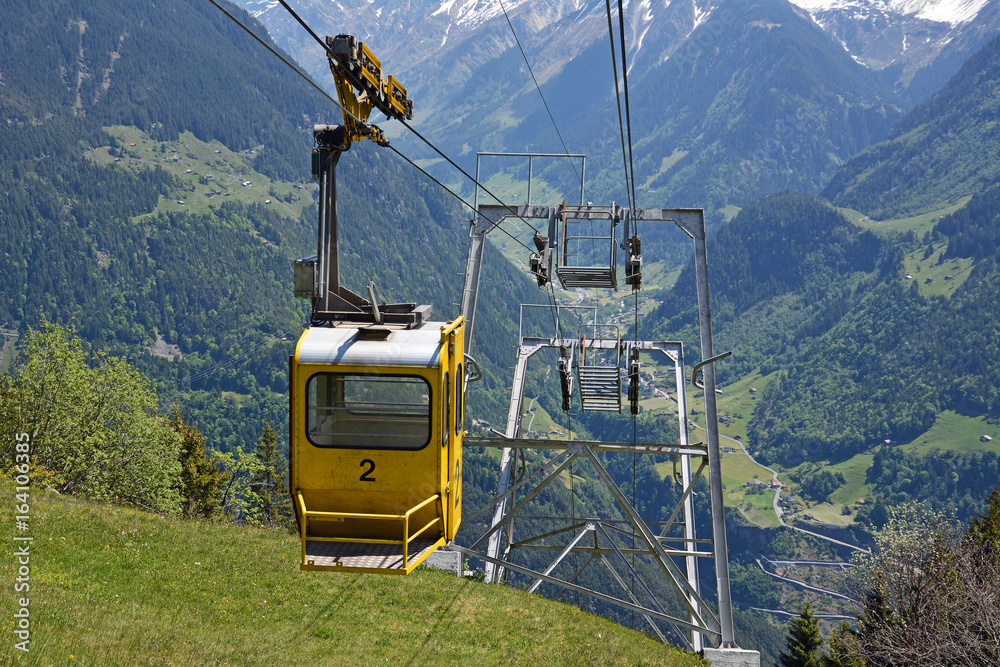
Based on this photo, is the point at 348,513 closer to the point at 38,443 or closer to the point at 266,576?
the point at 266,576

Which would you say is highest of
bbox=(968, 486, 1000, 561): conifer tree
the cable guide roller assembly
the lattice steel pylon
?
the cable guide roller assembly

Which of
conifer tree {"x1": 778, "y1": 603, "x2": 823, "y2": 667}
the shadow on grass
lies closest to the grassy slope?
the shadow on grass

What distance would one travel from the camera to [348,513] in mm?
11195

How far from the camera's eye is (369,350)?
441 inches

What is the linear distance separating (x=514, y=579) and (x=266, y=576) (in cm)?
12631

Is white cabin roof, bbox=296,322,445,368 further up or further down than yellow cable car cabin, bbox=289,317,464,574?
further up

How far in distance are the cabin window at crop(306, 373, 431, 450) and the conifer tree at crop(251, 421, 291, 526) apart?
3832cm

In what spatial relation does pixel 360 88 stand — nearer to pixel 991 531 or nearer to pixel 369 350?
pixel 369 350

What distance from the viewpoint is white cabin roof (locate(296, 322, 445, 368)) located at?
36.4 feet

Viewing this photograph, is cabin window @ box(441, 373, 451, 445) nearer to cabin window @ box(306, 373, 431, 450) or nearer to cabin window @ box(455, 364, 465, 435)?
cabin window @ box(306, 373, 431, 450)

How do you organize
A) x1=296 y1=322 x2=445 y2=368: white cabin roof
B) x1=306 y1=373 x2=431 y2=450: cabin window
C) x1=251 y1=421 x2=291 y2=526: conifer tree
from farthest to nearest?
x1=251 y1=421 x2=291 y2=526: conifer tree < x1=306 y1=373 x2=431 y2=450: cabin window < x1=296 y1=322 x2=445 y2=368: white cabin roof

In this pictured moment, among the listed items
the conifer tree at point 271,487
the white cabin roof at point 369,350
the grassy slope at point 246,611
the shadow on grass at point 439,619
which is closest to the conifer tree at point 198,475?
the conifer tree at point 271,487

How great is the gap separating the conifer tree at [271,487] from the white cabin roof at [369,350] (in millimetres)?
38716

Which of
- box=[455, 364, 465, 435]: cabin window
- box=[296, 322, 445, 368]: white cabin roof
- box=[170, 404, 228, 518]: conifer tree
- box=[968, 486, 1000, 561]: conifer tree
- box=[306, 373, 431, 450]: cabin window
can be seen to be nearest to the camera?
box=[296, 322, 445, 368]: white cabin roof
